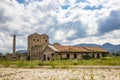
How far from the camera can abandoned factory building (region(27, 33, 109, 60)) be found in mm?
55844

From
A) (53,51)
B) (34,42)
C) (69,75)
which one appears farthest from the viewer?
(34,42)

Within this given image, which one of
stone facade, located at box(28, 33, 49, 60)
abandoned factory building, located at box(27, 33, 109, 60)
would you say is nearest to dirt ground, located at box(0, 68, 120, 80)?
abandoned factory building, located at box(27, 33, 109, 60)

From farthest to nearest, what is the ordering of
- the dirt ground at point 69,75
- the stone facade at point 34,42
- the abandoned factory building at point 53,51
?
the stone facade at point 34,42
the abandoned factory building at point 53,51
the dirt ground at point 69,75

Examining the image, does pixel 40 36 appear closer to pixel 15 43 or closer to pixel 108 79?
pixel 15 43

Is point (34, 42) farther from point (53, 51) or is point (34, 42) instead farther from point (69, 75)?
point (69, 75)

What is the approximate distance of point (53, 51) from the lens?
55.9m

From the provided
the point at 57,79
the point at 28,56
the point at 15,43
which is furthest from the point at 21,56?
the point at 57,79

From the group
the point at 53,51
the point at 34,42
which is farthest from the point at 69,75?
the point at 34,42

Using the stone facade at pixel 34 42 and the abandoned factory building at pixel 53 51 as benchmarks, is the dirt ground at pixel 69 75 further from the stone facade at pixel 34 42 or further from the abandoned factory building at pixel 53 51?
the stone facade at pixel 34 42

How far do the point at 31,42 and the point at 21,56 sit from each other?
5481 mm

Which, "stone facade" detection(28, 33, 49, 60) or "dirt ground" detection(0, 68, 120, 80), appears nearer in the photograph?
"dirt ground" detection(0, 68, 120, 80)

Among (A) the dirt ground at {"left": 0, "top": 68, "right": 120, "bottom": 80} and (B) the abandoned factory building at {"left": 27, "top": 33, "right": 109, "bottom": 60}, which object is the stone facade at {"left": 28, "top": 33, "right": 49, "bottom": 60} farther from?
(A) the dirt ground at {"left": 0, "top": 68, "right": 120, "bottom": 80}

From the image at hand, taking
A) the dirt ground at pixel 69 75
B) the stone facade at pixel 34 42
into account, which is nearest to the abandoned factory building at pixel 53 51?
the stone facade at pixel 34 42

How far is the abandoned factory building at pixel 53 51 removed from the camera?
55.8 metres
